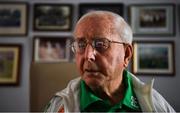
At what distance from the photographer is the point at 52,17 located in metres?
2.61

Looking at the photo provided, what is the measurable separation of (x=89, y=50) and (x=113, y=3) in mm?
1695

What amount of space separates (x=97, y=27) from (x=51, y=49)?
1652 millimetres

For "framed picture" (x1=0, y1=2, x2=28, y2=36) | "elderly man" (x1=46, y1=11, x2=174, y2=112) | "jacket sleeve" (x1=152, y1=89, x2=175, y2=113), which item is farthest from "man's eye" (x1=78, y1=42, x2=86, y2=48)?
"framed picture" (x1=0, y1=2, x2=28, y2=36)

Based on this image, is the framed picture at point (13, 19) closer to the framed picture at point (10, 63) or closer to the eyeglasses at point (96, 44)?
the framed picture at point (10, 63)

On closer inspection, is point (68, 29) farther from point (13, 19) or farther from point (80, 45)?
point (80, 45)

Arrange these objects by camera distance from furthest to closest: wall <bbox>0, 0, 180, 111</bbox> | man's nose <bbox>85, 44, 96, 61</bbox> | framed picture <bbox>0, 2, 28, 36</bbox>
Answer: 1. framed picture <bbox>0, 2, 28, 36</bbox>
2. wall <bbox>0, 0, 180, 111</bbox>
3. man's nose <bbox>85, 44, 96, 61</bbox>

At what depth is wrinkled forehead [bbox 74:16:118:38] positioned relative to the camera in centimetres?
95

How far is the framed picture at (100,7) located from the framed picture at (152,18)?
99 mm

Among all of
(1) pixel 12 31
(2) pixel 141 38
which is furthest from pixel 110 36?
(1) pixel 12 31

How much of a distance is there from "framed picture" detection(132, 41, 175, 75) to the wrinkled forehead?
1556 millimetres

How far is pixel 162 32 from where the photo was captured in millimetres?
2518

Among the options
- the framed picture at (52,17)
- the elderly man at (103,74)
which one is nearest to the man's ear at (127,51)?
the elderly man at (103,74)

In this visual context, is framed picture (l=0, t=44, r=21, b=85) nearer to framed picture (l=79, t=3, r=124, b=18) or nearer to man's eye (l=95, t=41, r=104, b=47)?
framed picture (l=79, t=3, r=124, b=18)

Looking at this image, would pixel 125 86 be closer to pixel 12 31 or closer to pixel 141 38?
pixel 141 38
